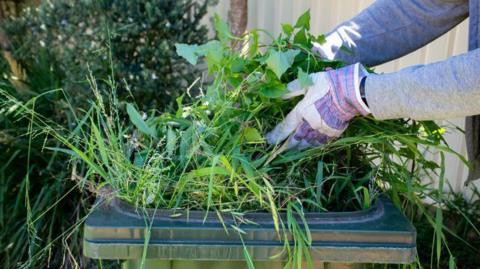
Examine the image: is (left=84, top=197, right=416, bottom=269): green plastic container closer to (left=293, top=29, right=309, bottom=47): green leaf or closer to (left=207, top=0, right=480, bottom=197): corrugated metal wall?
(left=293, top=29, right=309, bottom=47): green leaf

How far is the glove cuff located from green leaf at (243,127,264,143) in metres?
0.22

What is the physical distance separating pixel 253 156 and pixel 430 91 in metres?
0.49

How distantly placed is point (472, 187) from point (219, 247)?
7.17ft

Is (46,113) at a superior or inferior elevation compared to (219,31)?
inferior

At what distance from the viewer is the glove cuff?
52.8 inches

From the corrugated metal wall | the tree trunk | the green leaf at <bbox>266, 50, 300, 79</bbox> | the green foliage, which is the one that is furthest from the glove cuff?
the tree trunk

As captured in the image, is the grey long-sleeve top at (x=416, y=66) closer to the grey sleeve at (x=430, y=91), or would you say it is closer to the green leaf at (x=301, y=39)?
the grey sleeve at (x=430, y=91)

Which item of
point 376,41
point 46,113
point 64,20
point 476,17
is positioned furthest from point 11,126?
point 476,17

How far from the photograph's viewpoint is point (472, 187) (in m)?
2.94

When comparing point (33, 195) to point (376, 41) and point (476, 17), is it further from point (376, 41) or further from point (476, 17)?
point (476, 17)

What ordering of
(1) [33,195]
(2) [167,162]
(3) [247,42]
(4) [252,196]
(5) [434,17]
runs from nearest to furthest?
(4) [252,196]
(2) [167,162]
(3) [247,42]
(5) [434,17]
(1) [33,195]

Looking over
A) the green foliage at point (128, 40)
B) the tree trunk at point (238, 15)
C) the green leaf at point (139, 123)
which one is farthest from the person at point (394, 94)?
the tree trunk at point (238, 15)

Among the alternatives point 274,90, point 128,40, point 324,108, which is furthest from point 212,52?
point 128,40

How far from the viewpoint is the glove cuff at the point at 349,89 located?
1341 millimetres
